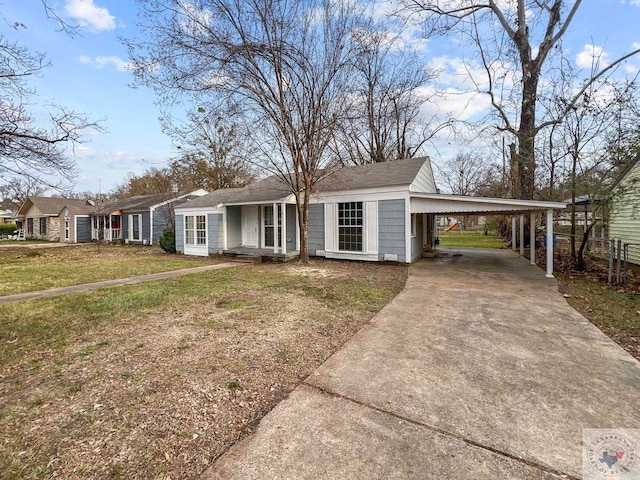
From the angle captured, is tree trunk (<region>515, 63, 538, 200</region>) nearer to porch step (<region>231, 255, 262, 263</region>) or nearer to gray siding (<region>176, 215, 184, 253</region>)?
porch step (<region>231, 255, 262, 263</region>)

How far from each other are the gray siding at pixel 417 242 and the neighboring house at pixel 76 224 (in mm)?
25923

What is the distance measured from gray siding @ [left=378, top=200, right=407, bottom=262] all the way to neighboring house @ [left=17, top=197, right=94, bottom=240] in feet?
91.7

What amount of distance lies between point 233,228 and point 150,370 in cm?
1124

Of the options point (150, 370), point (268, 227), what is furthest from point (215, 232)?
point (150, 370)

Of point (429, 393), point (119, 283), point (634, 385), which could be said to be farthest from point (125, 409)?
point (119, 283)

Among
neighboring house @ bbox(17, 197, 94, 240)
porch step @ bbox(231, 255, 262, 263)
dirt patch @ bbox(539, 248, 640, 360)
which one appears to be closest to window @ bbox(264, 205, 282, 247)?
porch step @ bbox(231, 255, 262, 263)

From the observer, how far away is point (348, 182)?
1146 centimetres

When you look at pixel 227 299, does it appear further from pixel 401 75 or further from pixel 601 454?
pixel 401 75

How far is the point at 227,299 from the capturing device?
6.10 metres

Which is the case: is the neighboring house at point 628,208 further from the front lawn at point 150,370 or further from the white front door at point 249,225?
the white front door at point 249,225

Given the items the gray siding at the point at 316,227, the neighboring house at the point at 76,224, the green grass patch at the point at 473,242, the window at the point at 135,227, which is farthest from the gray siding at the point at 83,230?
the green grass patch at the point at 473,242

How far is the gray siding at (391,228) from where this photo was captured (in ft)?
33.9

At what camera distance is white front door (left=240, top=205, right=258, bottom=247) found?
13778mm

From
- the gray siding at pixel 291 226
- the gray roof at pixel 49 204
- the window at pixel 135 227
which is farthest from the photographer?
the gray roof at pixel 49 204
